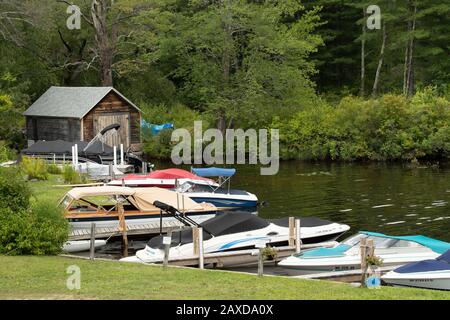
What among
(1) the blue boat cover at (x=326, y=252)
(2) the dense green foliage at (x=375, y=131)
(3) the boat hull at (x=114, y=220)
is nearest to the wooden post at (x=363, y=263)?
(1) the blue boat cover at (x=326, y=252)

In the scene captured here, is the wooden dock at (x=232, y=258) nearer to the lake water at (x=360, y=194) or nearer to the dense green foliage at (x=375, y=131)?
the lake water at (x=360, y=194)

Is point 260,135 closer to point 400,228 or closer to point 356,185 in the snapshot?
point 356,185

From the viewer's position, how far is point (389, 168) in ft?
169

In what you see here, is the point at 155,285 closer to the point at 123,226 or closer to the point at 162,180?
the point at 123,226

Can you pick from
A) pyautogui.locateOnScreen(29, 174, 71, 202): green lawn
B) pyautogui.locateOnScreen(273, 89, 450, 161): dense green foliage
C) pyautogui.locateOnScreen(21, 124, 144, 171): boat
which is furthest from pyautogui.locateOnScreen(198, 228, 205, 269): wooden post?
pyautogui.locateOnScreen(273, 89, 450, 161): dense green foliage

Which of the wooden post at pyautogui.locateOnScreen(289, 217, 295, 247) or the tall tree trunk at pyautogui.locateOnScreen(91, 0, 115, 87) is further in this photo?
the tall tree trunk at pyautogui.locateOnScreen(91, 0, 115, 87)

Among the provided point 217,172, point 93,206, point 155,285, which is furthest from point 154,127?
point 155,285

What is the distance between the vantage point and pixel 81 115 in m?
56.2

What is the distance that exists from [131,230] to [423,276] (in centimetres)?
1282

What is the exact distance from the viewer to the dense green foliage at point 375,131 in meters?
54.7

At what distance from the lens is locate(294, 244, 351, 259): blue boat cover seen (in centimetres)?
2517

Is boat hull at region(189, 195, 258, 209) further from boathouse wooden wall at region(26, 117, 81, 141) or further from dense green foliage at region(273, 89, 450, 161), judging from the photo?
boathouse wooden wall at region(26, 117, 81, 141)

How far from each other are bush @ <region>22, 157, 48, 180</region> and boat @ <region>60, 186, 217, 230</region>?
8217mm

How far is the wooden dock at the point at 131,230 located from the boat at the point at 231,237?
3.50 meters
